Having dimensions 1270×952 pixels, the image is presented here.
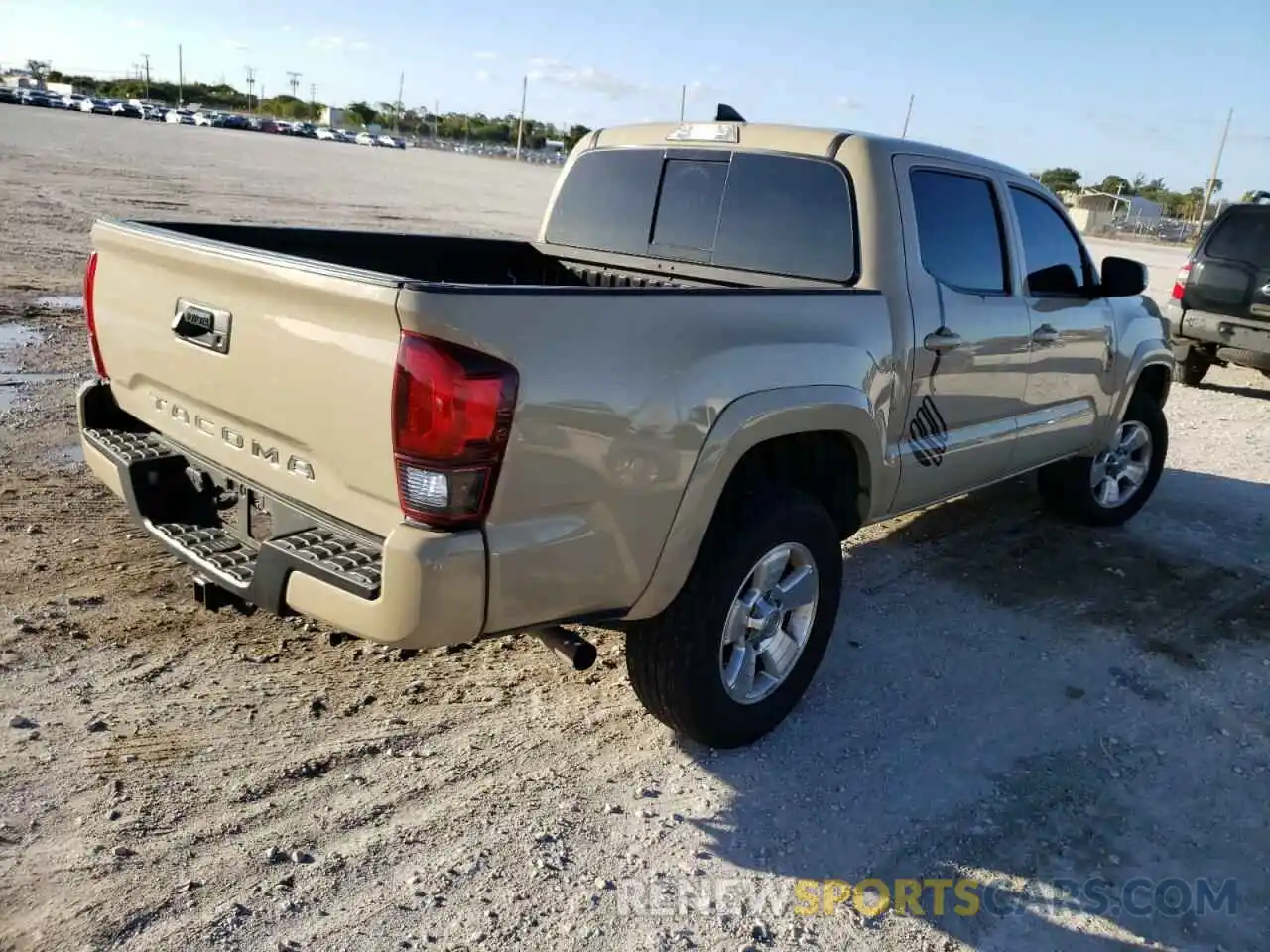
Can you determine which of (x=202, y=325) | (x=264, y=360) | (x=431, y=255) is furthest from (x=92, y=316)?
(x=431, y=255)

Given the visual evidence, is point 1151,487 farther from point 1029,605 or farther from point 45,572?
point 45,572

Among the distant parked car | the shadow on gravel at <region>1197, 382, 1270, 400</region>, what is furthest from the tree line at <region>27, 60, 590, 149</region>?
the shadow on gravel at <region>1197, 382, 1270, 400</region>

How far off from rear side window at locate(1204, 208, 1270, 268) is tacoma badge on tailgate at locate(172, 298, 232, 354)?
10.1 m

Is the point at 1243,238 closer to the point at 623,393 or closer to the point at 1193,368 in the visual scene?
the point at 1193,368

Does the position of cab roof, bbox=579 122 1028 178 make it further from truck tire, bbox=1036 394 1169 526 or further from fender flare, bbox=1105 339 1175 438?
truck tire, bbox=1036 394 1169 526

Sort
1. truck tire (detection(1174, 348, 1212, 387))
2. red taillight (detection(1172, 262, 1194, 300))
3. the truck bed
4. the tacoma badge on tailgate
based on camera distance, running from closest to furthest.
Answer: the tacoma badge on tailgate → the truck bed → red taillight (detection(1172, 262, 1194, 300)) → truck tire (detection(1174, 348, 1212, 387))

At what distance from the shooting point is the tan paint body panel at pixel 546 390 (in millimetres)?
2463

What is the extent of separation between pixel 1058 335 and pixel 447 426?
349 cm

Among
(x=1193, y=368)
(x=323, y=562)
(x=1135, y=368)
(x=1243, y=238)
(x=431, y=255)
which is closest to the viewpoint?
(x=323, y=562)

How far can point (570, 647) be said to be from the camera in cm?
290

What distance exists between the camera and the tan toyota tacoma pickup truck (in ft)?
8.11

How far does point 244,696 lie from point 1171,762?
321 centimetres

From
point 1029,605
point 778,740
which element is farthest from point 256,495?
point 1029,605

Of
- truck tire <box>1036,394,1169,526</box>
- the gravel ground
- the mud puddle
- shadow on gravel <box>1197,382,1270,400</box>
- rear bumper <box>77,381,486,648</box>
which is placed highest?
rear bumper <box>77,381,486,648</box>
